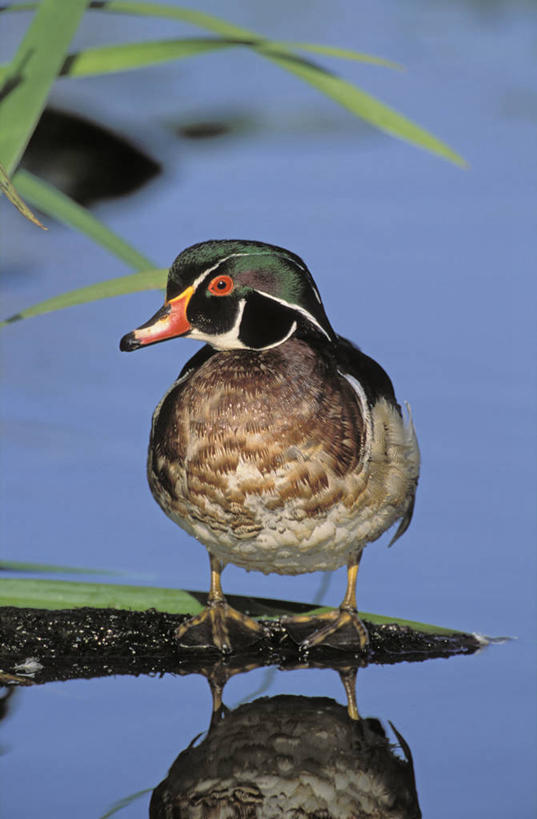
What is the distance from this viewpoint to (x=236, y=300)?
2.81m

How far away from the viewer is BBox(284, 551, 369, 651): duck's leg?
2834 millimetres

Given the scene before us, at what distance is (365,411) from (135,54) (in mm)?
1050

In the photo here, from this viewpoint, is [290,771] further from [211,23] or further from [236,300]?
[211,23]

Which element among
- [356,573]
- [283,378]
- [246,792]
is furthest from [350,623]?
[246,792]

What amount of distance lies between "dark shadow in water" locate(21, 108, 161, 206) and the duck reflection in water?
324 cm

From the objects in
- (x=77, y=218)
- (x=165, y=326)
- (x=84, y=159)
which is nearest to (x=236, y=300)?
(x=165, y=326)

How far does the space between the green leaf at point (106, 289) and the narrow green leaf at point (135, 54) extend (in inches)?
23.4

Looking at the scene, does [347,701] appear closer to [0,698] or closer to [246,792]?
[246,792]

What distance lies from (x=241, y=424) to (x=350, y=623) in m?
0.47

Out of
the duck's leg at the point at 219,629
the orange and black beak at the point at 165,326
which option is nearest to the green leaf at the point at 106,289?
the orange and black beak at the point at 165,326

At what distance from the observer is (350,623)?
2.87 metres

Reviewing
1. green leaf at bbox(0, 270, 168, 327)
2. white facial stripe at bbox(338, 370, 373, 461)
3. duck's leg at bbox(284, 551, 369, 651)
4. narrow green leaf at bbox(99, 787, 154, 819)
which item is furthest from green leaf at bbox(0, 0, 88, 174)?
Answer: narrow green leaf at bbox(99, 787, 154, 819)

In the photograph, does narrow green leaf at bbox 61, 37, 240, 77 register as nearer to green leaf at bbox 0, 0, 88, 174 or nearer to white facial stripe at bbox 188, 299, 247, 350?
green leaf at bbox 0, 0, 88, 174

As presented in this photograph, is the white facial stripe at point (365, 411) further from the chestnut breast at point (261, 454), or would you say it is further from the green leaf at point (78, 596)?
the green leaf at point (78, 596)
